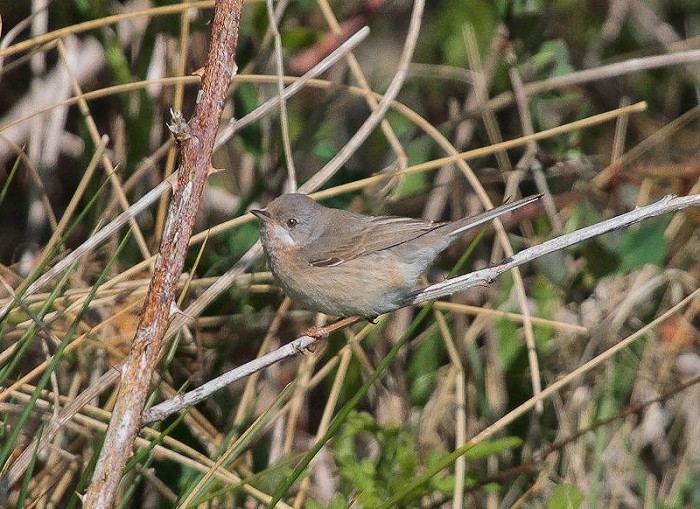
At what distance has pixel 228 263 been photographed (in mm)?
4023

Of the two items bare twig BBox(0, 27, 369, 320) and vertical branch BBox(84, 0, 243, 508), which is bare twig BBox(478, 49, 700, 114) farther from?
vertical branch BBox(84, 0, 243, 508)

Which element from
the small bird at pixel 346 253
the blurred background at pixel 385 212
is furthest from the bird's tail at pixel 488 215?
the blurred background at pixel 385 212

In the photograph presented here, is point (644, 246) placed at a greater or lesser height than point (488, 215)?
lesser

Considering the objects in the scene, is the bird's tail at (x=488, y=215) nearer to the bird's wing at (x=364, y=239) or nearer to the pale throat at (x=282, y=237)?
the bird's wing at (x=364, y=239)

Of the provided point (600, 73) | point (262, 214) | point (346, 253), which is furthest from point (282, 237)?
point (600, 73)

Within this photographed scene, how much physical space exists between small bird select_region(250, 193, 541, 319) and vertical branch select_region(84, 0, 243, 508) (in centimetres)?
122

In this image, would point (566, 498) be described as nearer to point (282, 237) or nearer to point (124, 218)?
point (282, 237)

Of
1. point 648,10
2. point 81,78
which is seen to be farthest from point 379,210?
point 648,10

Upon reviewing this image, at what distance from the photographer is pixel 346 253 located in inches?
149

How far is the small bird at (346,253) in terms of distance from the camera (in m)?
3.55

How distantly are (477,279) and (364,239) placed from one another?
93 centimetres

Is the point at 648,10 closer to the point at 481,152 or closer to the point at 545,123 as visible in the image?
the point at 545,123

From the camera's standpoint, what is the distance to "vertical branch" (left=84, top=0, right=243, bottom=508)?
7.07 feet

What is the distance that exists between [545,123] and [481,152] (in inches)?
50.5
